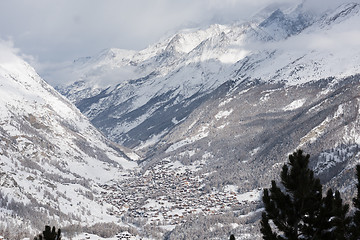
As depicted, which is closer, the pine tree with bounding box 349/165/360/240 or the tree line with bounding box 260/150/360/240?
the tree line with bounding box 260/150/360/240

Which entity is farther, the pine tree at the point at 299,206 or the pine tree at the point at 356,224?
the pine tree at the point at 356,224

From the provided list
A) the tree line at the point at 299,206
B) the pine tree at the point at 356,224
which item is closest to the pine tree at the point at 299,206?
the tree line at the point at 299,206

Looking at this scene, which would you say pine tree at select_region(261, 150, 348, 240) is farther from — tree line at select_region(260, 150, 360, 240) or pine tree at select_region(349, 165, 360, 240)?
pine tree at select_region(349, 165, 360, 240)

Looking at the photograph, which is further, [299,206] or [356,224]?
[356,224]

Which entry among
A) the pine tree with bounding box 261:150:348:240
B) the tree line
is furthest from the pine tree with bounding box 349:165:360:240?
the pine tree with bounding box 261:150:348:240

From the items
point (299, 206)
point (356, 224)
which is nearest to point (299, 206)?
point (299, 206)

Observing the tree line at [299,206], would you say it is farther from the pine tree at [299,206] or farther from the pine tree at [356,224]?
the pine tree at [356,224]

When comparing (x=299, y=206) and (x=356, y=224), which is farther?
(x=356, y=224)

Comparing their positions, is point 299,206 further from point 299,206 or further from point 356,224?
point 356,224

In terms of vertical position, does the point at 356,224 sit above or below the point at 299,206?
below
